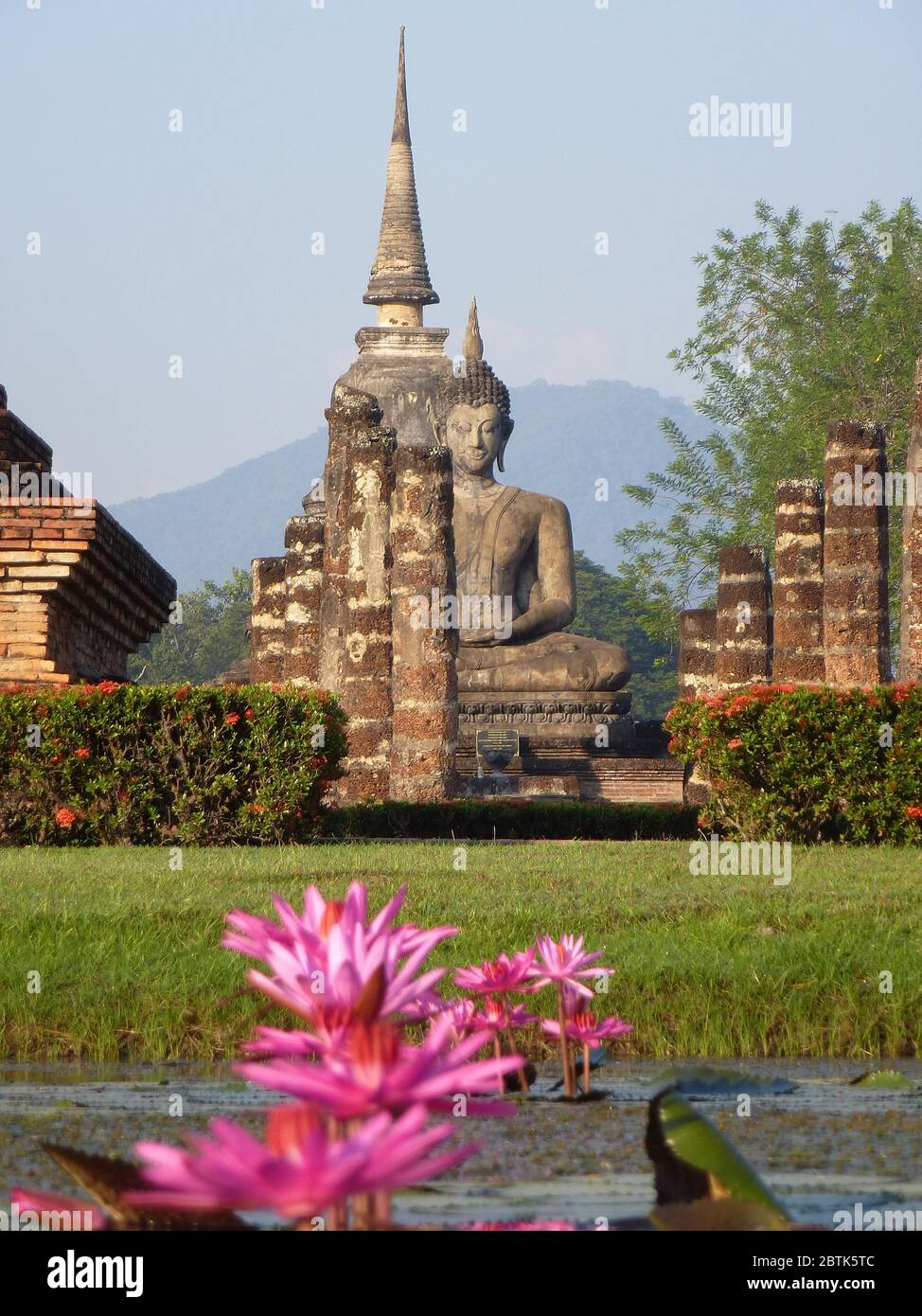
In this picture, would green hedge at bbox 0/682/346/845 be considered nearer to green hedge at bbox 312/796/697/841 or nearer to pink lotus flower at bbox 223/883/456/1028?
green hedge at bbox 312/796/697/841

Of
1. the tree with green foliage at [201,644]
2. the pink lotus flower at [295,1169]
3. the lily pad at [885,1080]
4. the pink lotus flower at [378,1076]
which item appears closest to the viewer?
the pink lotus flower at [295,1169]

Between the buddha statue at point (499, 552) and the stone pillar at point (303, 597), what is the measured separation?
7.42ft

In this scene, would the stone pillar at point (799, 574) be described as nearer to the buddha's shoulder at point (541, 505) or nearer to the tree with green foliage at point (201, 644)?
the buddha's shoulder at point (541, 505)

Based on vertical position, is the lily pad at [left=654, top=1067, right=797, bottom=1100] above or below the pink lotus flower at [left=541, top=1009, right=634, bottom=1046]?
below

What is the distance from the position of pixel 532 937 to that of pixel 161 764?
16.5 feet

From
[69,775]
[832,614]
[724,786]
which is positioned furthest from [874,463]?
[69,775]

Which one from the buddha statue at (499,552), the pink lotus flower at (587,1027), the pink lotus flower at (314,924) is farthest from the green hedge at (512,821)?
the pink lotus flower at (314,924)

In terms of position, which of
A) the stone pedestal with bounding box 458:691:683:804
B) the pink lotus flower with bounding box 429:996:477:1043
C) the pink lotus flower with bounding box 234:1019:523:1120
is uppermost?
the stone pedestal with bounding box 458:691:683:804

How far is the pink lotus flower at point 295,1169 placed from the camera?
4.33 ft

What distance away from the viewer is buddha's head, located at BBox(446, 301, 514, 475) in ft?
77.0

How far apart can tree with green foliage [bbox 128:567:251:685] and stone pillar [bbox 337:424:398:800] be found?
2235 inches

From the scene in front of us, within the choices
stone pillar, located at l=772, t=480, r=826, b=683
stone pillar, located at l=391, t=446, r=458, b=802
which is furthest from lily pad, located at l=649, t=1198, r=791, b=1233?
stone pillar, located at l=772, t=480, r=826, b=683
